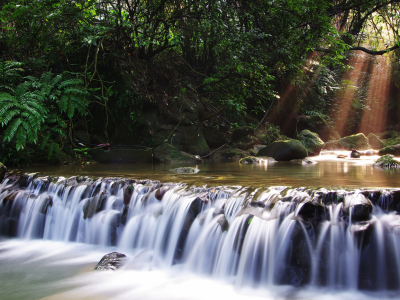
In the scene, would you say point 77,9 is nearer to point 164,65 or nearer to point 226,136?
point 164,65

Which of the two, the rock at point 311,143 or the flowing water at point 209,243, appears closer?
the flowing water at point 209,243

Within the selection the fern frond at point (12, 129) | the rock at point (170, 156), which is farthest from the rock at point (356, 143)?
the fern frond at point (12, 129)

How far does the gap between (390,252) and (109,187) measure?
3.79 meters

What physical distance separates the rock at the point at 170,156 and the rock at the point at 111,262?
16.9 feet

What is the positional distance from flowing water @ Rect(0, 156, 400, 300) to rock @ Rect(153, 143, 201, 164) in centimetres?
408

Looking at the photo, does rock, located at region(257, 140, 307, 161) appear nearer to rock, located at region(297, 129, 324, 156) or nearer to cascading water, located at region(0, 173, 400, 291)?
rock, located at region(297, 129, 324, 156)

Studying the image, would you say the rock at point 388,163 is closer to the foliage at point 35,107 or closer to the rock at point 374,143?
the foliage at point 35,107

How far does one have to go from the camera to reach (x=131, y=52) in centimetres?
976

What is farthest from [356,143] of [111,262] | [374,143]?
[111,262]

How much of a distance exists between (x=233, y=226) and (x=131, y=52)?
7.91 metres

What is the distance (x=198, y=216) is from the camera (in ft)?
12.7

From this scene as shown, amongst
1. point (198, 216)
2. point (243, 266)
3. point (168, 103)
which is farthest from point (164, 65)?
point (243, 266)

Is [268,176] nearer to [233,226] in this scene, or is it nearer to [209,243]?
[233,226]

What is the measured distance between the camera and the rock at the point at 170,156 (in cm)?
887
